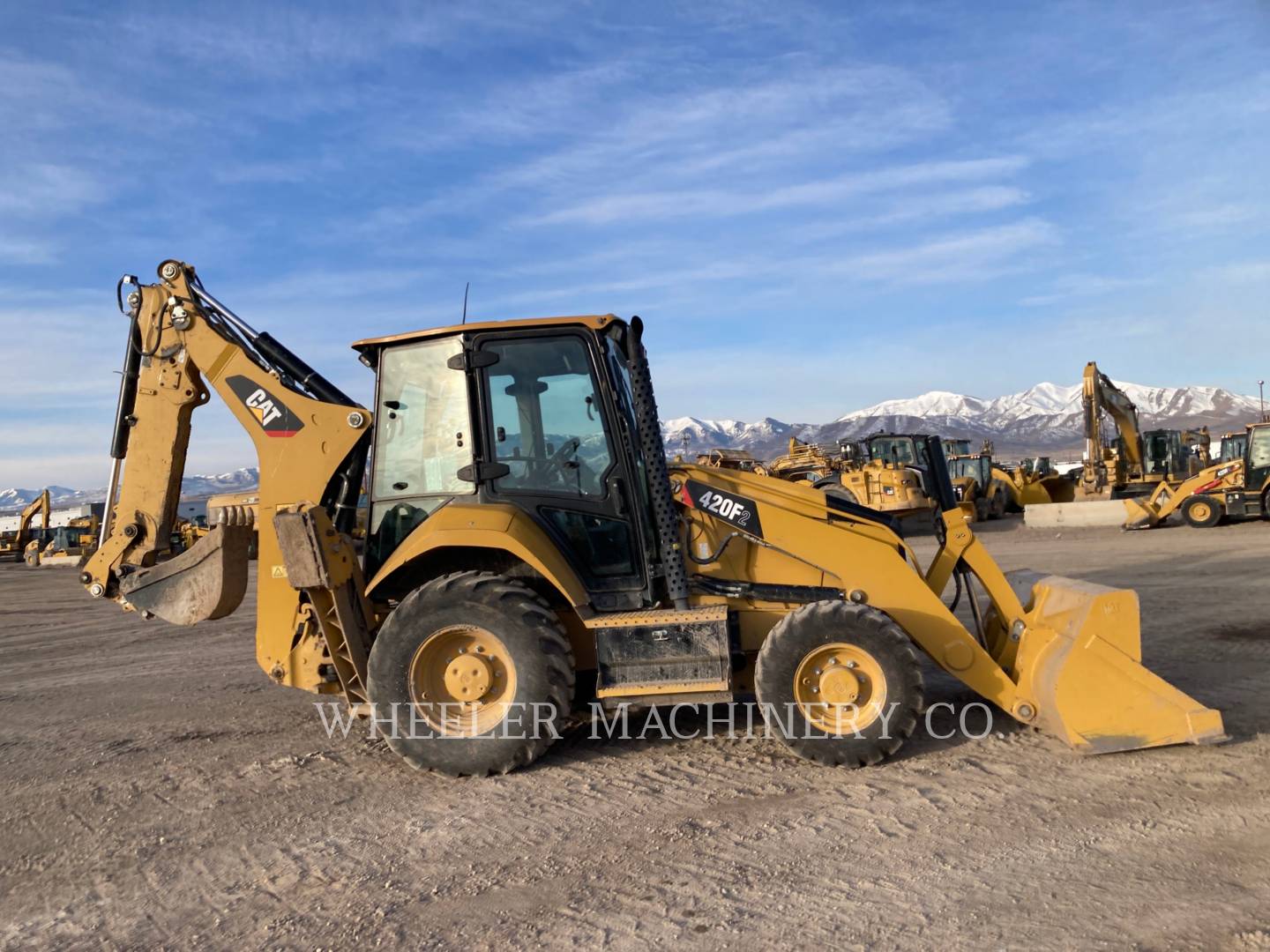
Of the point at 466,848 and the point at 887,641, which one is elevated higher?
the point at 887,641

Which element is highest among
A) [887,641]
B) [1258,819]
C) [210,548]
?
[210,548]

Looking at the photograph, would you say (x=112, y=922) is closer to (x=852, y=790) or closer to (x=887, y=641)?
(x=852, y=790)

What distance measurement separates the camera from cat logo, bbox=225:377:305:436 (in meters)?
5.64

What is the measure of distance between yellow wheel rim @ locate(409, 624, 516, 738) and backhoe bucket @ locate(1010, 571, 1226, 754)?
282 centimetres

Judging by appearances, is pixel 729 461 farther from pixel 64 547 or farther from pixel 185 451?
pixel 64 547

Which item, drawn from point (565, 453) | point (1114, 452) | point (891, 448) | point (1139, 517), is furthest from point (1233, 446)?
point (565, 453)

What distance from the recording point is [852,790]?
462 centimetres

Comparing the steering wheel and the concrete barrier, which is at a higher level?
the steering wheel

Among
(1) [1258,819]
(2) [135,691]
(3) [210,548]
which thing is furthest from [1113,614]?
(2) [135,691]

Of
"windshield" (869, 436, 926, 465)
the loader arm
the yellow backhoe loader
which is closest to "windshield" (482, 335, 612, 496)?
the loader arm

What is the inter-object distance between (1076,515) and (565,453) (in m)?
19.8

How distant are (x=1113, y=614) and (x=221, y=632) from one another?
33.3 ft

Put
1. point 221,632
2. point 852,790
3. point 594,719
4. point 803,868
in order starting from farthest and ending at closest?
1. point 221,632
2. point 594,719
3. point 852,790
4. point 803,868

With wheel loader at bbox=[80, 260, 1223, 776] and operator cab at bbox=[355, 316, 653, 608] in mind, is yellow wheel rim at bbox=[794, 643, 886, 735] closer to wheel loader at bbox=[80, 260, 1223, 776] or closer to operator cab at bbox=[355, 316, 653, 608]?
wheel loader at bbox=[80, 260, 1223, 776]
